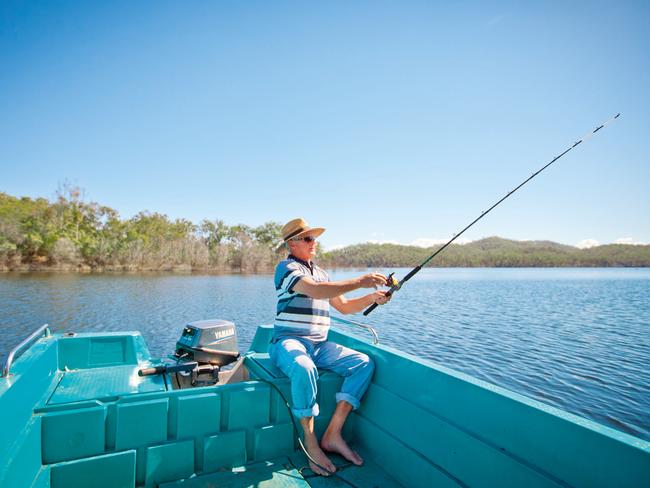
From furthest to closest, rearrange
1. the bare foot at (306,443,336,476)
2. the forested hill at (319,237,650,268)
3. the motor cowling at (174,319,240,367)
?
1. the forested hill at (319,237,650,268)
2. the motor cowling at (174,319,240,367)
3. the bare foot at (306,443,336,476)

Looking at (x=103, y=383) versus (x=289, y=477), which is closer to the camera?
(x=289, y=477)

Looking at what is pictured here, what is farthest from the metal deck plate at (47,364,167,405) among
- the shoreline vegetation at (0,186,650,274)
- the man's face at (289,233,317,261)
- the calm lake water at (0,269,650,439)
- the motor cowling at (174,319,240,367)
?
the shoreline vegetation at (0,186,650,274)

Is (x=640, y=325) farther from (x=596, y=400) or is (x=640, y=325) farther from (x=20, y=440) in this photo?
(x=20, y=440)

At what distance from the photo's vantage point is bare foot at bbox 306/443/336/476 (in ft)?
7.25

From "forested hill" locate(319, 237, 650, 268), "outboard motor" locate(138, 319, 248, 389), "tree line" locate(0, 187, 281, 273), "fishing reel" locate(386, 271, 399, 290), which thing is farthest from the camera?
"forested hill" locate(319, 237, 650, 268)

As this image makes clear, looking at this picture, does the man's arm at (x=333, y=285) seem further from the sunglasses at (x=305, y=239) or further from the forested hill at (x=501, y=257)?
the forested hill at (x=501, y=257)

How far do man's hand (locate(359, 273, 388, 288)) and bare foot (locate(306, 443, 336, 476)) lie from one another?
1.05 m

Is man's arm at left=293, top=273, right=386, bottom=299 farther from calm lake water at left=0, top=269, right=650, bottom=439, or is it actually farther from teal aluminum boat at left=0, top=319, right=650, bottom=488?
calm lake water at left=0, top=269, right=650, bottom=439

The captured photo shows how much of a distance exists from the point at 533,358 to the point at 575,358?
91 cm

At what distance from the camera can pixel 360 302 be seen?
2.83 metres

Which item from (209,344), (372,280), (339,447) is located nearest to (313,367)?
(339,447)

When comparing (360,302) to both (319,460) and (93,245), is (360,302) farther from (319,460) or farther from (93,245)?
(93,245)

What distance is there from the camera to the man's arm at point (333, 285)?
2.35m

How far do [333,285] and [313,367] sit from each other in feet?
1.74
